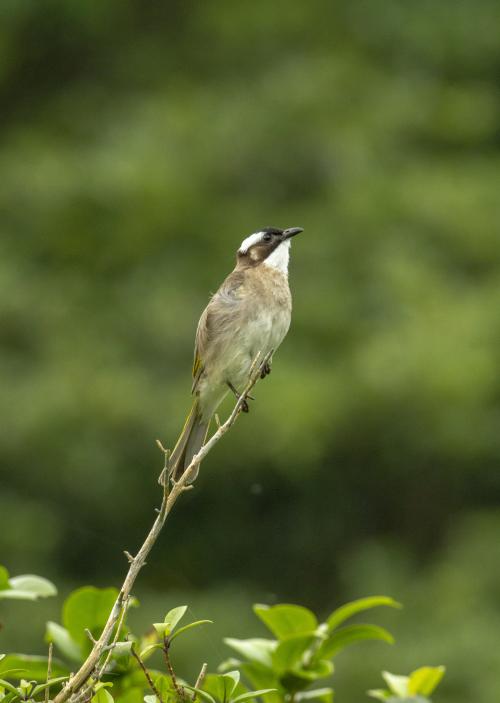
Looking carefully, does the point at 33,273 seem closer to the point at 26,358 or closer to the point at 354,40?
the point at 26,358

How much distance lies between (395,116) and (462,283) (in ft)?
6.12

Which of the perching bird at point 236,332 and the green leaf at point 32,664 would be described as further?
the perching bird at point 236,332

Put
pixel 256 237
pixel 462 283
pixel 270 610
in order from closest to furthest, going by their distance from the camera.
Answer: pixel 270 610 → pixel 256 237 → pixel 462 283

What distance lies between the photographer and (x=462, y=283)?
1049cm

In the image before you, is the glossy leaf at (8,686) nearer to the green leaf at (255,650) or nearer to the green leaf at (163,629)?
the green leaf at (163,629)

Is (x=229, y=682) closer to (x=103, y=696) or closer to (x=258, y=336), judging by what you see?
(x=103, y=696)

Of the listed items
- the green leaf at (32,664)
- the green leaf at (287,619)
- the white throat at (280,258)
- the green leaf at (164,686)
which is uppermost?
the white throat at (280,258)

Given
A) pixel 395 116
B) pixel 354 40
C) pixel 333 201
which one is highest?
pixel 354 40

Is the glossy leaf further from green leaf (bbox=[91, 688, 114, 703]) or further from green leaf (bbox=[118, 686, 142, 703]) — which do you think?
→ green leaf (bbox=[118, 686, 142, 703])

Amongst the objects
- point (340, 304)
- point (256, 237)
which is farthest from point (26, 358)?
point (256, 237)

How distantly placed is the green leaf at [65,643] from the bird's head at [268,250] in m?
2.24

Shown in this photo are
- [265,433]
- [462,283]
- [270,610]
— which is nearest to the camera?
[270,610]

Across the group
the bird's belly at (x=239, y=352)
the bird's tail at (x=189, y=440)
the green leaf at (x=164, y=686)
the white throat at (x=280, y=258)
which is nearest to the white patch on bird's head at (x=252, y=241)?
the white throat at (x=280, y=258)

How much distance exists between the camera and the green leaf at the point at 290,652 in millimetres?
2203
